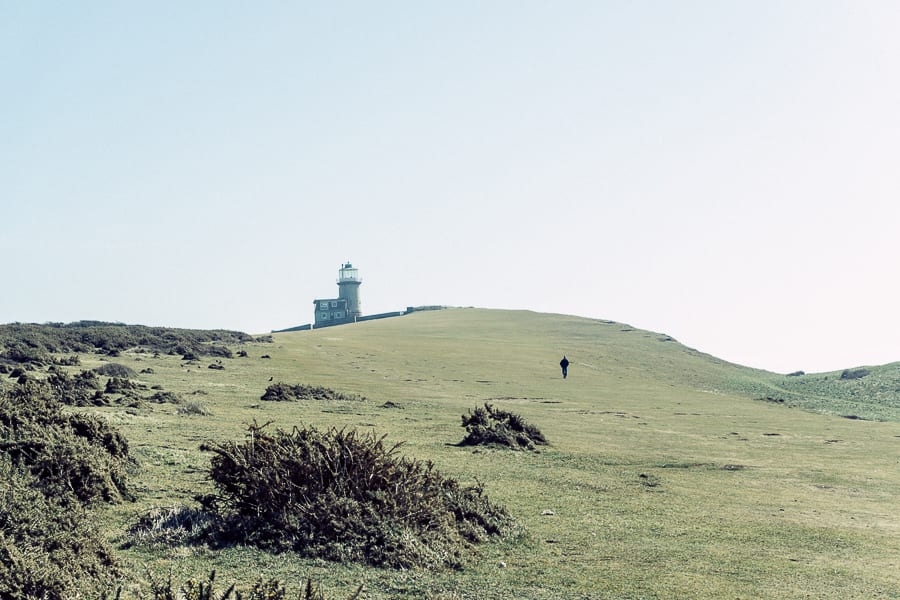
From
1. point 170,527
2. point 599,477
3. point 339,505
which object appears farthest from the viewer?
point 599,477

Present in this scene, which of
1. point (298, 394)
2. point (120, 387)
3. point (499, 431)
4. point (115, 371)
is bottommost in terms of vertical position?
point (499, 431)

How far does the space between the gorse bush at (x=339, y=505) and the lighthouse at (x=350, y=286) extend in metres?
116

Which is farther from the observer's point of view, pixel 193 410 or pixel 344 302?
pixel 344 302

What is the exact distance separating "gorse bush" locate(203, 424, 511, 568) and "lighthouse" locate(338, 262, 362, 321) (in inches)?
4568

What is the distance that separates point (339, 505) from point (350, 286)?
4663 inches

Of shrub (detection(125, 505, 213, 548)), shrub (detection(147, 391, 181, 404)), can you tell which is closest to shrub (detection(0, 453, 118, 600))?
shrub (detection(125, 505, 213, 548))

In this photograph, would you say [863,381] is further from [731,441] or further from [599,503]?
[599,503]

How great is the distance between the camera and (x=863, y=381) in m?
56.4

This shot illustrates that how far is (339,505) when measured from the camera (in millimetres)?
9625

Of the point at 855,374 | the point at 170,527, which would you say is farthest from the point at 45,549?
the point at 855,374

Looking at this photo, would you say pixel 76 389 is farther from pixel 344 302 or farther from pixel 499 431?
pixel 344 302

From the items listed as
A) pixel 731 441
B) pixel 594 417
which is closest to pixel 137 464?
pixel 731 441

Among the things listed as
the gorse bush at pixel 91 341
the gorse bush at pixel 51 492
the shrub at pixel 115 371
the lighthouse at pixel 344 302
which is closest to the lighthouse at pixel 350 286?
the lighthouse at pixel 344 302

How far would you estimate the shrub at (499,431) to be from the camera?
2000 cm
